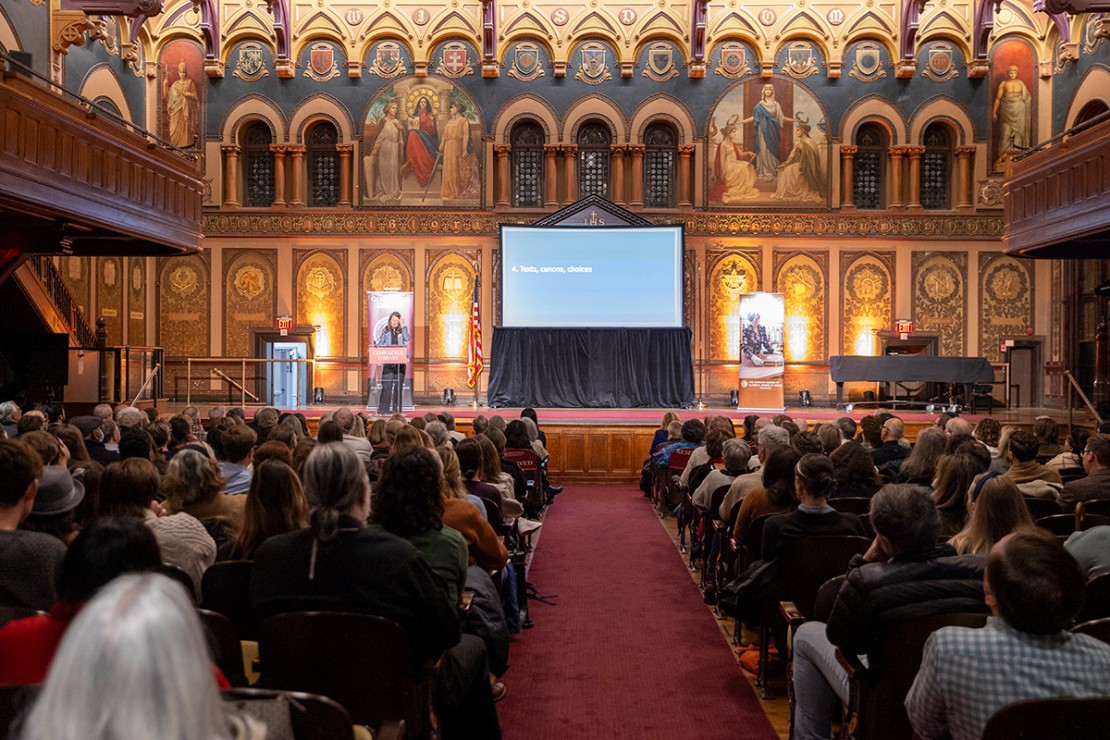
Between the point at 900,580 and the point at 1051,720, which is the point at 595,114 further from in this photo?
the point at 1051,720

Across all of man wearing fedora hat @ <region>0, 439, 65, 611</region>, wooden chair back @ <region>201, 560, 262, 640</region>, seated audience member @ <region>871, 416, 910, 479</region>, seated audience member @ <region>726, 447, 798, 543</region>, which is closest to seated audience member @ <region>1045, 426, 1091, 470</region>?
seated audience member @ <region>871, 416, 910, 479</region>

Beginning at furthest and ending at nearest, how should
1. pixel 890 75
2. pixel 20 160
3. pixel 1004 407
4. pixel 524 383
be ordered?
pixel 890 75 < pixel 1004 407 < pixel 524 383 < pixel 20 160

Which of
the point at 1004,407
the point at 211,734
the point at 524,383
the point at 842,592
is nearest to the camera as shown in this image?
the point at 211,734

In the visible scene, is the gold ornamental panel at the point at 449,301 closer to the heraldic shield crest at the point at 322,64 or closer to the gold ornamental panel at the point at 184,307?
the heraldic shield crest at the point at 322,64

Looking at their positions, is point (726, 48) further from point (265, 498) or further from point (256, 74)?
point (265, 498)

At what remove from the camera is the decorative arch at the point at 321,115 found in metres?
19.4

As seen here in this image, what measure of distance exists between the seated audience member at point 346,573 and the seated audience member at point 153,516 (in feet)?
2.32

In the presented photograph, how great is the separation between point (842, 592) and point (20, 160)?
9423 millimetres

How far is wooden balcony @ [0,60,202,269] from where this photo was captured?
9.42 meters

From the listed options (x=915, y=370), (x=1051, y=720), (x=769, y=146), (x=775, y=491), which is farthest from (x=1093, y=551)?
(x=769, y=146)

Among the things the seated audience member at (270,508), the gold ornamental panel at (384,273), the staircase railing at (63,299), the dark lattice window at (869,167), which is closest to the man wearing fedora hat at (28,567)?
the seated audience member at (270,508)

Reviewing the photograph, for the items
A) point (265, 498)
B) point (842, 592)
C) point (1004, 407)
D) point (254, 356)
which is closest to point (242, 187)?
point (254, 356)

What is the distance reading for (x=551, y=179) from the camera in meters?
19.5

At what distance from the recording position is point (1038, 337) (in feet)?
62.3
